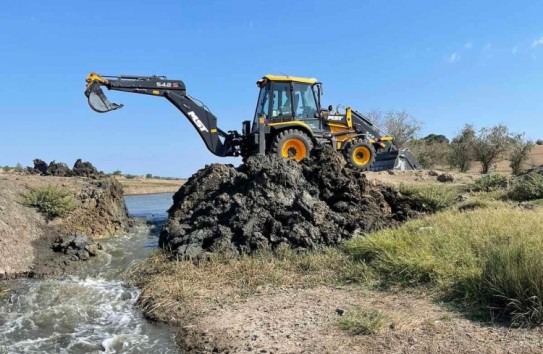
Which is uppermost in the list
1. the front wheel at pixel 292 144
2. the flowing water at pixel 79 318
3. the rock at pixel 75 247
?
the front wheel at pixel 292 144

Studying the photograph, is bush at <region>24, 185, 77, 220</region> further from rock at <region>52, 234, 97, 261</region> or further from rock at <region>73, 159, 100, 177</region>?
rock at <region>73, 159, 100, 177</region>

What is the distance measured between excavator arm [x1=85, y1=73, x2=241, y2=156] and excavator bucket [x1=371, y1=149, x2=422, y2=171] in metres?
5.66

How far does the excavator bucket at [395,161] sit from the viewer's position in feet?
57.2

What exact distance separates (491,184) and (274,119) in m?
6.90

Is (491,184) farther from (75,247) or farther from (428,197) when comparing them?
(75,247)

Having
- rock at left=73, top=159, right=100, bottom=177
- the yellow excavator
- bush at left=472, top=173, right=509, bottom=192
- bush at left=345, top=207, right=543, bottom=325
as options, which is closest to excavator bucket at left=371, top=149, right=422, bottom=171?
the yellow excavator

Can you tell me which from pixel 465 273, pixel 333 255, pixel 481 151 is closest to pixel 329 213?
pixel 333 255

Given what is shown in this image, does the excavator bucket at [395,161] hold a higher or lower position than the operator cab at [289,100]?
lower

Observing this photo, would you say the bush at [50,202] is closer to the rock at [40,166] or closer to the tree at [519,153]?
the rock at [40,166]

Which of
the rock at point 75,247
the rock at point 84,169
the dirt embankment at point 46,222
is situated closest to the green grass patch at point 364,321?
the dirt embankment at point 46,222

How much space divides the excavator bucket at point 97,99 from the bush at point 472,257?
9090 millimetres

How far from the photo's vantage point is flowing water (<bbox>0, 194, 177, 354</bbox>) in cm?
574

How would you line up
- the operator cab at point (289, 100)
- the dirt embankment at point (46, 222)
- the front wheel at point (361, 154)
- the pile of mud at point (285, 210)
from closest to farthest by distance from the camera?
the pile of mud at point (285, 210) < the dirt embankment at point (46, 222) < the operator cab at point (289, 100) < the front wheel at point (361, 154)

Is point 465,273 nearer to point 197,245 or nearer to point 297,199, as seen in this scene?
point 297,199
